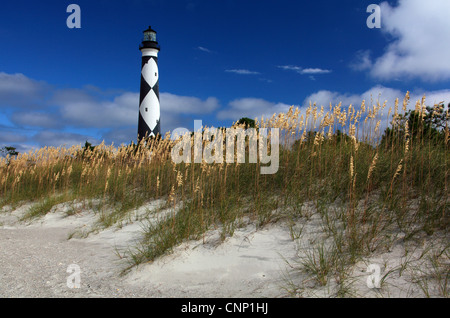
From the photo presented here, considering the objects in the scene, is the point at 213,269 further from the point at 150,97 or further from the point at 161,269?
the point at 150,97

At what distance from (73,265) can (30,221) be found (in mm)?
3542

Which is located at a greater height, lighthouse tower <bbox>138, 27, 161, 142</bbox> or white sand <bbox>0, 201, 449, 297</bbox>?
lighthouse tower <bbox>138, 27, 161, 142</bbox>

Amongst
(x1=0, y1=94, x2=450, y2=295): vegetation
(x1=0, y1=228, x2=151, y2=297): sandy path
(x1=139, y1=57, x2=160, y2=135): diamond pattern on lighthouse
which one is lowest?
(x1=0, y1=228, x2=151, y2=297): sandy path

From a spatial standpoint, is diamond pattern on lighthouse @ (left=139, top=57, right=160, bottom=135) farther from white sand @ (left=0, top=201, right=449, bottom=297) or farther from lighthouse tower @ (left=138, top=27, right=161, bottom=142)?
white sand @ (left=0, top=201, right=449, bottom=297)

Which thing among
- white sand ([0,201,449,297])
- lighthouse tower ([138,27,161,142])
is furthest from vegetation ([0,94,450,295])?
lighthouse tower ([138,27,161,142])

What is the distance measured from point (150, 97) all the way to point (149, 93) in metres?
0.26

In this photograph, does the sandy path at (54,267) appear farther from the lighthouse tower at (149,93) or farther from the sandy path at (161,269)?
the lighthouse tower at (149,93)

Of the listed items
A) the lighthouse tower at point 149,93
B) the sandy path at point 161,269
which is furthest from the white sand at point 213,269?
the lighthouse tower at point 149,93

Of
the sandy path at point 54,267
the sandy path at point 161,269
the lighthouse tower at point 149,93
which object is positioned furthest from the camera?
the lighthouse tower at point 149,93

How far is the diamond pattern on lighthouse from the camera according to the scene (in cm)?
2011

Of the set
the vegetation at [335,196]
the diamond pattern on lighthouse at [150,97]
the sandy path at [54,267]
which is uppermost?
the diamond pattern on lighthouse at [150,97]

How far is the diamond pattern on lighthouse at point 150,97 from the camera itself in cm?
2011

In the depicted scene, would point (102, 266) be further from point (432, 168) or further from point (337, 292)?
point (432, 168)

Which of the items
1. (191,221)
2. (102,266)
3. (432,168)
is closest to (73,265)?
(102,266)
